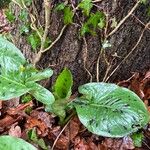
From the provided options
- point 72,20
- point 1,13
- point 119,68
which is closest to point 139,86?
point 119,68

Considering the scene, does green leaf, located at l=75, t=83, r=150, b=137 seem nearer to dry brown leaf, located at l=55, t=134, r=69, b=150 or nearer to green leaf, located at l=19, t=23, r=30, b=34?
dry brown leaf, located at l=55, t=134, r=69, b=150

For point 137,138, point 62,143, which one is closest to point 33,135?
point 62,143

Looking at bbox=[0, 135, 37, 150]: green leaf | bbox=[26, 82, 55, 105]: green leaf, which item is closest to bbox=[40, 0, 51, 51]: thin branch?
bbox=[26, 82, 55, 105]: green leaf

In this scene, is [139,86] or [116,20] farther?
[139,86]

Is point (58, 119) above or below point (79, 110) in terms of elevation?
below

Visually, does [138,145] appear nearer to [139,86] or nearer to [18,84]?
[139,86]

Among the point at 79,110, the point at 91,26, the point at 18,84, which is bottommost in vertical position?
the point at 79,110

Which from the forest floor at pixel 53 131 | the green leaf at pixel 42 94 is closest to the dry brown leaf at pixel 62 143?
the forest floor at pixel 53 131
